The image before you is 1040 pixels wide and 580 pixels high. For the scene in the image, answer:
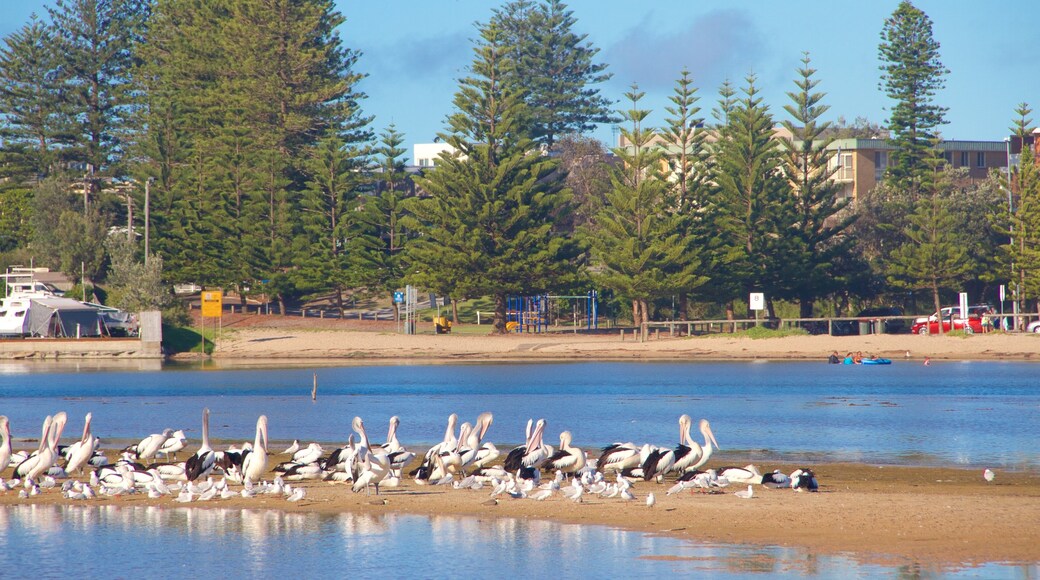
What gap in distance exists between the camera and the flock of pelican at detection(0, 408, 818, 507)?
14547 millimetres

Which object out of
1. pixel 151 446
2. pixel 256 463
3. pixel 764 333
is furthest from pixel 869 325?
pixel 256 463

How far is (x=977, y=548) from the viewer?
11148mm

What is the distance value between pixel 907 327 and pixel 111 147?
50179 millimetres

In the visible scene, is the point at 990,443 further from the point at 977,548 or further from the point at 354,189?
the point at 354,189

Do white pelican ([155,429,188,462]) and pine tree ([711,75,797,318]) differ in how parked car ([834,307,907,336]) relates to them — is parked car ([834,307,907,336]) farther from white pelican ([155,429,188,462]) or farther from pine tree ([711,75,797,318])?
white pelican ([155,429,188,462])

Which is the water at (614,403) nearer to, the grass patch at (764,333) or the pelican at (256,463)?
the grass patch at (764,333)

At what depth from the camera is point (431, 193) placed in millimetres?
58688

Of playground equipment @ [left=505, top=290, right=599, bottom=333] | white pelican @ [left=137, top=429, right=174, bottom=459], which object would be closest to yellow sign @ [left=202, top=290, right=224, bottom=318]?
playground equipment @ [left=505, top=290, right=599, bottom=333]

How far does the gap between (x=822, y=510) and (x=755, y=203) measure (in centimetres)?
4637

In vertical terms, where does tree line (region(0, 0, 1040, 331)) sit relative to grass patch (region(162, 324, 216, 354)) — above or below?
above

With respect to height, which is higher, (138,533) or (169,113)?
(169,113)

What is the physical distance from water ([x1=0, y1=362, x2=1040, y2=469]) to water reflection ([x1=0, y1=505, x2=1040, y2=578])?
22.3 ft

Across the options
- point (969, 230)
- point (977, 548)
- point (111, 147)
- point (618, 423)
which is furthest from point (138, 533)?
point (111, 147)

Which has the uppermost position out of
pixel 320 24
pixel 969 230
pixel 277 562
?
pixel 320 24
